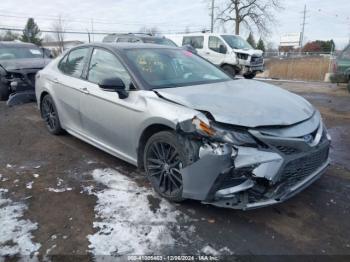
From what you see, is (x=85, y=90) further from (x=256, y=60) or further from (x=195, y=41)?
(x=195, y=41)

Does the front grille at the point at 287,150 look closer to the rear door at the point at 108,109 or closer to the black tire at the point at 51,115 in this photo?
the rear door at the point at 108,109

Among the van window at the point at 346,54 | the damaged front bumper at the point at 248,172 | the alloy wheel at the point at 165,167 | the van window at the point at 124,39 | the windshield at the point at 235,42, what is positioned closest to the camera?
the damaged front bumper at the point at 248,172

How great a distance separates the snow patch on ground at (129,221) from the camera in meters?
2.82

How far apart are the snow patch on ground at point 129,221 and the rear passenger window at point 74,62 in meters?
1.75

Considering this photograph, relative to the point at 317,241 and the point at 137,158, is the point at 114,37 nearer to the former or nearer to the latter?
the point at 137,158

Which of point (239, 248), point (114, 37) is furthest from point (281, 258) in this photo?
point (114, 37)

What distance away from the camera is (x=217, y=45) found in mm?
15102

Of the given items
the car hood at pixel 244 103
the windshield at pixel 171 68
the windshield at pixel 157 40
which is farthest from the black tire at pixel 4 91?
the car hood at pixel 244 103

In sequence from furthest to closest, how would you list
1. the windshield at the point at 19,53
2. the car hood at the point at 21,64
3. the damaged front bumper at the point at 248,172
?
the windshield at the point at 19,53 < the car hood at the point at 21,64 < the damaged front bumper at the point at 248,172

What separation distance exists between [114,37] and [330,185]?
1262 cm

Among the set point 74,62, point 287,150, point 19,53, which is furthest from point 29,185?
point 19,53

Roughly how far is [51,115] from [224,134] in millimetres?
3783

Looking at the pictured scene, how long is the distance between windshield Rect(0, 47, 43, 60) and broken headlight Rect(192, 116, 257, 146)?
8504 mm

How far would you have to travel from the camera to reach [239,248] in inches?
110
